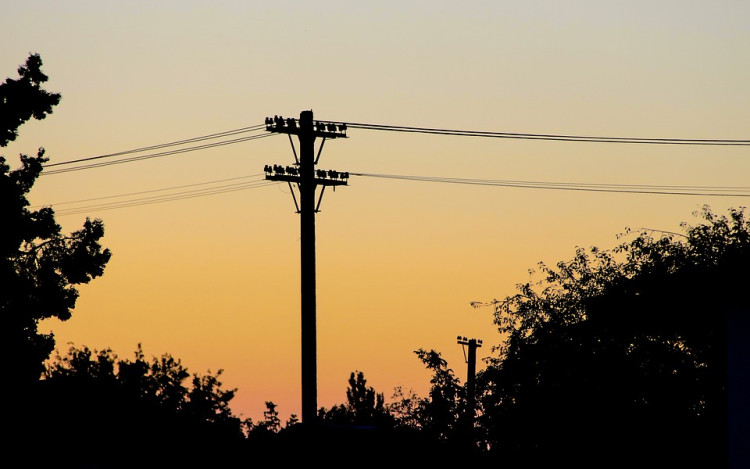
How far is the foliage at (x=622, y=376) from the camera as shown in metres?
33.0

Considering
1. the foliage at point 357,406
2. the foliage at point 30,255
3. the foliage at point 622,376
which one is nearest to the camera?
the foliage at point 622,376

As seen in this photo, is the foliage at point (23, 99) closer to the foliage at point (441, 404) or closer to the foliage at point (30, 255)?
the foliage at point (30, 255)

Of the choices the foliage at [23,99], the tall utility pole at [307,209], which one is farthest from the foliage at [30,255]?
the tall utility pole at [307,209]

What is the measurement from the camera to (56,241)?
44312mm

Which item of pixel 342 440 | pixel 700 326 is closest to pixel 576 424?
pixel 700 326

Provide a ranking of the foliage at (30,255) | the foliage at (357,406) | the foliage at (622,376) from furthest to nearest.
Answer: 1. the foliage at (357,406)
2. the foliage at (30,255)
3. the foliage at (622,376)

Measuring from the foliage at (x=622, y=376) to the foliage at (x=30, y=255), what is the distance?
15301 mm

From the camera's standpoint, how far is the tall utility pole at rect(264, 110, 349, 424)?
3556 centimetres

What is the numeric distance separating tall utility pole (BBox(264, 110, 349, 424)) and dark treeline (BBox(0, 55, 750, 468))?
132 cm

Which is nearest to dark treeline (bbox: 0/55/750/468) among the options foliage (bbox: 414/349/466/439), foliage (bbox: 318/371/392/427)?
foliage (bbox: 414/349/466/439)

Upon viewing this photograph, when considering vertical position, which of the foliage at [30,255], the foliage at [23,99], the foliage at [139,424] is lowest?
the foliage at [139,424]

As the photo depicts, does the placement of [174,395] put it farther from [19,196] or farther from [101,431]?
[19,196]

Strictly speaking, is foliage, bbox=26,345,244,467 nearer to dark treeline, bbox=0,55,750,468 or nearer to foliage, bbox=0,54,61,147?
dark treeline, bbox=0,55,750,468

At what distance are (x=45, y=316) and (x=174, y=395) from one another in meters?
6.93
